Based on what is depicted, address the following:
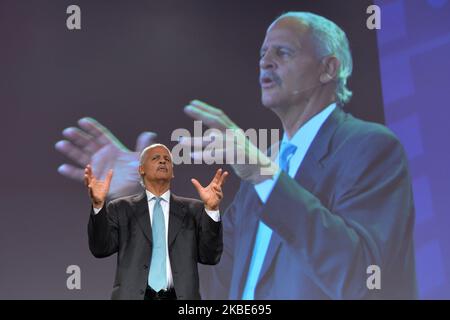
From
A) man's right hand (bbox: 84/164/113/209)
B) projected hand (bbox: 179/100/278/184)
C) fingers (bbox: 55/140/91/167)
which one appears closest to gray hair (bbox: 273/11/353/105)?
projected hand (bbox: 179/100/278/184)

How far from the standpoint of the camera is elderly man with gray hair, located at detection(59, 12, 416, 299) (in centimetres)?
338

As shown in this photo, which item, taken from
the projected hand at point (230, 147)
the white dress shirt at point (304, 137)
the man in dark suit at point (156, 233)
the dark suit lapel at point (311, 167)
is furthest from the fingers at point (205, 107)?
the man in dark suit at point (156, 233)

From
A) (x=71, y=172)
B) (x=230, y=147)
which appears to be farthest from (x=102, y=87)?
(x=230, y=147)

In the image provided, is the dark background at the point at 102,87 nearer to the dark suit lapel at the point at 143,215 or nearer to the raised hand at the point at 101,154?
the raised hand at the point at 101,154

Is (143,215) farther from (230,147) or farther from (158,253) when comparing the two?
(230,147)

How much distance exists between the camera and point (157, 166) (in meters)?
2.68

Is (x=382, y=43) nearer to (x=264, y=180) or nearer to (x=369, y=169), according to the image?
(x=369, y=169)

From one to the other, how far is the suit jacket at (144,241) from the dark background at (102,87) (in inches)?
39.4

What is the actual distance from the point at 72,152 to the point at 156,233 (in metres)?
1.28

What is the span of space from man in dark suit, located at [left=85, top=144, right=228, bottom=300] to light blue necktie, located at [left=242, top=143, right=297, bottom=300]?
0.90 meters

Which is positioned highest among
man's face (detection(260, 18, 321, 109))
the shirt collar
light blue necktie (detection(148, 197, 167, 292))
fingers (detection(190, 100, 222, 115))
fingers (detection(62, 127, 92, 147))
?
man's face (detection(260, 18, 321, 109))

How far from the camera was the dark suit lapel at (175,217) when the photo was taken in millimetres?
2643

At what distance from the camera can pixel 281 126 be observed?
370 cm

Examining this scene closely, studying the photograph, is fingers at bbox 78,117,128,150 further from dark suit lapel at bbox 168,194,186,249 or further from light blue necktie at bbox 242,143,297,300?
dark suit lapel at bbox 168,194,186,249
